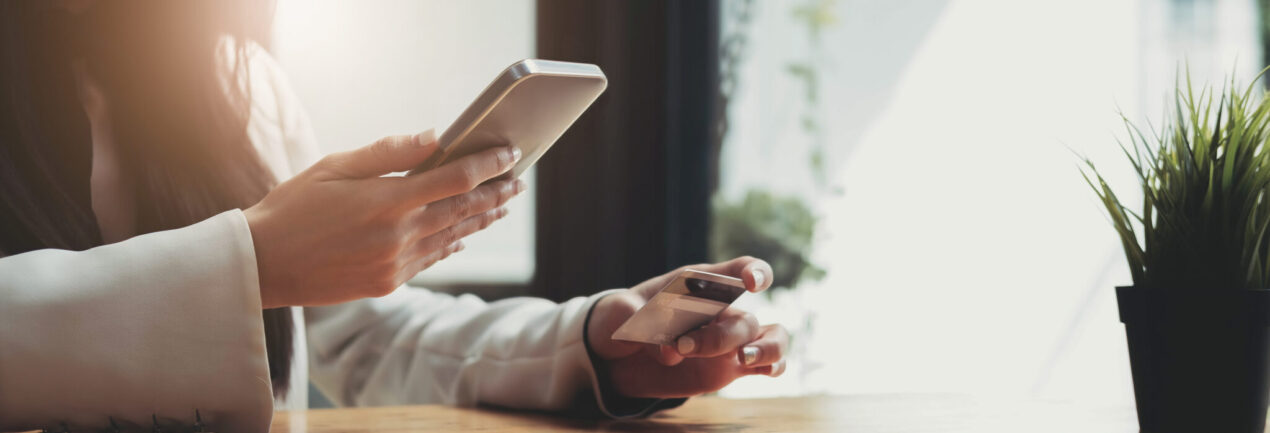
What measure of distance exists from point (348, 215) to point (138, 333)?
15cm

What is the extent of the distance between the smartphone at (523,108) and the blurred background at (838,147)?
3.72 feet

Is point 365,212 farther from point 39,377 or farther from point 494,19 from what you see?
point 494,19

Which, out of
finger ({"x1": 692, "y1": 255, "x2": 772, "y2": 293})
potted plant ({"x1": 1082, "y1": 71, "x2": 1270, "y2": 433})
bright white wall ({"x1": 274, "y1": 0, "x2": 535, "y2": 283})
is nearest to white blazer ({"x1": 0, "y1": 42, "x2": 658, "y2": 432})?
finger ({"x1": 692, "y1": 255, "x2": 772, "y2": 293})

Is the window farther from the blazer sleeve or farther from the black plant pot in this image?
the black plant pot

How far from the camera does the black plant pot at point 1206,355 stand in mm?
617

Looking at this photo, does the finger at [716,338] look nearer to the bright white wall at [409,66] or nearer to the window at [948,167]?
the bright white wall at [409,66]

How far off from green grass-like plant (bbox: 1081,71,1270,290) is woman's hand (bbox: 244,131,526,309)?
48 cm

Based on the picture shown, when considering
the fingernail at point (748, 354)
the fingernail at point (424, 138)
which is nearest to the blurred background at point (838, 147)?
the fingernail at point (748, 354)

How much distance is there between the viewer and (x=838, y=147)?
7.92 ft

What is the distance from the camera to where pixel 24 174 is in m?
1.00

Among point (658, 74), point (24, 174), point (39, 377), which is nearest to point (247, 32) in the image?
point (24, 174)

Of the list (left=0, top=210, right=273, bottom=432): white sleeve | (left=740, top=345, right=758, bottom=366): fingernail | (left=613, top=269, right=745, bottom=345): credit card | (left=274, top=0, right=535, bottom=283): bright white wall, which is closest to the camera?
(left=0, top=210, right=273, bottom=432): white sleeve

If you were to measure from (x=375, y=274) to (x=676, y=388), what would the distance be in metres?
0.28

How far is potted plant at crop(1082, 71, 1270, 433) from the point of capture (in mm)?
617
